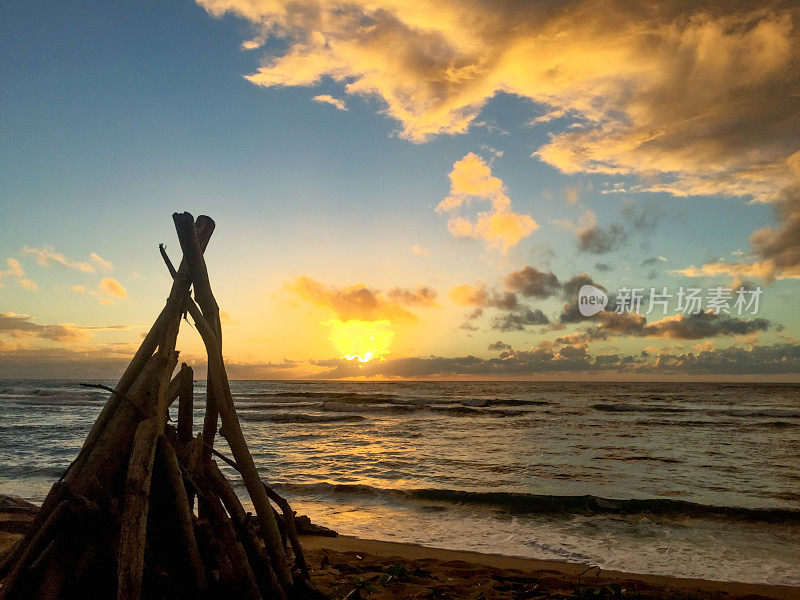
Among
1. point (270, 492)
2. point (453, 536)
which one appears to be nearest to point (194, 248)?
point (270, 492)

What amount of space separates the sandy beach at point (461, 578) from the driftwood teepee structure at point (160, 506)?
6.80ft

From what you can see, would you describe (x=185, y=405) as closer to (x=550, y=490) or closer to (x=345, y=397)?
(x=550, y=490)

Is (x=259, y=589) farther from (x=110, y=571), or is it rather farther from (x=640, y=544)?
(x=640, y=544)

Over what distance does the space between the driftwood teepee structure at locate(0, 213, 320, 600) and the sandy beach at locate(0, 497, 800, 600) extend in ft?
6.80

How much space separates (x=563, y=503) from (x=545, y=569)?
4590mm

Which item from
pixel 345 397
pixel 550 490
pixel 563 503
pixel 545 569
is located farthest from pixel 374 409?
pixel 545 569

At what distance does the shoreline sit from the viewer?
6.65 metres

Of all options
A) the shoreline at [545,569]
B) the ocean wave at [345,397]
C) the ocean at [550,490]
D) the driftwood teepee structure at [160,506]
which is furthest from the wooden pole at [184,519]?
the ocean wave at [345,397]

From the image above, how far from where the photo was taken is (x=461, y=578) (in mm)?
6684

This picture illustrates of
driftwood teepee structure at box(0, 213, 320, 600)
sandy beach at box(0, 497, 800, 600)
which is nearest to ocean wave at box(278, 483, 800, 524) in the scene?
sandy beach at box(0, 497, 800, 600)

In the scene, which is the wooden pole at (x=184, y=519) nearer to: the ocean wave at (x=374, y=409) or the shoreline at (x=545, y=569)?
the shoreline at (x=545, y=569)

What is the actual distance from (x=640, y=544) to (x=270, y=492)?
7.31 m

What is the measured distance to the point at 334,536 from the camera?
8773mm

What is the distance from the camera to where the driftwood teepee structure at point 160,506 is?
328 centimetres
